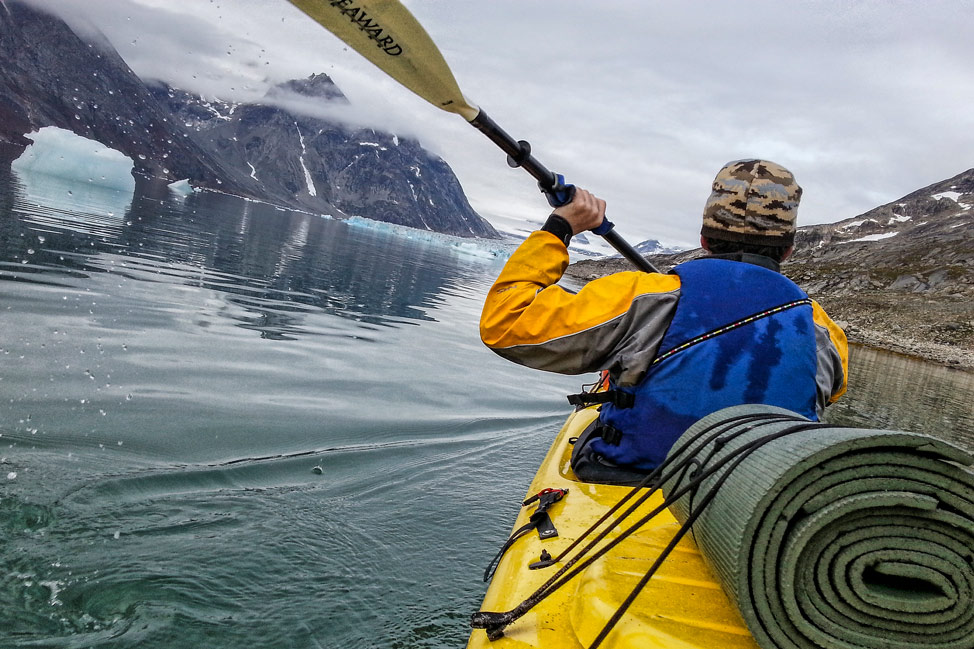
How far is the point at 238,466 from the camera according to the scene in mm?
6320

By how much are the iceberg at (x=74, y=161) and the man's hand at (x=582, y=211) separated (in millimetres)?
70257

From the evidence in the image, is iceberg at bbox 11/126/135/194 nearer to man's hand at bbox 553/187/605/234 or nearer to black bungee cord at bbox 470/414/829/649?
man's hand at bbox 553/187/605/234

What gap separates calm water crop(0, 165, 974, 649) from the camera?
4.06m

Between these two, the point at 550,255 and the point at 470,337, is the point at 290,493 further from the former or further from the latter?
the point at 470,337

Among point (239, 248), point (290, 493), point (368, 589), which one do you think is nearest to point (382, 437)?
point (290, 493)

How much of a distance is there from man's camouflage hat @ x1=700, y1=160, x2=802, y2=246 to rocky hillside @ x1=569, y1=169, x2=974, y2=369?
166 ft

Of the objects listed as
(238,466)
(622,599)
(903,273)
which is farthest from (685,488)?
(903,273)

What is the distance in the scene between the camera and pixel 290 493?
19.7ft

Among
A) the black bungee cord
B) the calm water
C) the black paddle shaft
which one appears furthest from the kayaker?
the calm water

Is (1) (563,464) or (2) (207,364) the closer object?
(1) (563,464)

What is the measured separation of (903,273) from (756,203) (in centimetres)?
8970

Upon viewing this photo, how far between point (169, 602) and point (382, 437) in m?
4.15

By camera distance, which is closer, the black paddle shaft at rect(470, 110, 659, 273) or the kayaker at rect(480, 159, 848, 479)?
the kayaker at rect(480, 159, 848, 479)

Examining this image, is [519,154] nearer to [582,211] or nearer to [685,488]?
[582,211]
